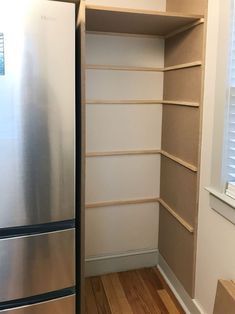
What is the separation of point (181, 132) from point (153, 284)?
108 cm

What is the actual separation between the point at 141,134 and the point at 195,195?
0.65m

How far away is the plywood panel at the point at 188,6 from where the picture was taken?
176cm

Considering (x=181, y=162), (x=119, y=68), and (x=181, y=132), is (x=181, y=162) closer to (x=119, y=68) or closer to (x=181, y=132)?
(x=181, y=132)

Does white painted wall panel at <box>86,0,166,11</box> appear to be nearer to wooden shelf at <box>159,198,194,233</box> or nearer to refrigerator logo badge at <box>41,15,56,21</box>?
refrigerator logo badge at <box>41,15,56,21</box>

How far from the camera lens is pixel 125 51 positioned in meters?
2.21

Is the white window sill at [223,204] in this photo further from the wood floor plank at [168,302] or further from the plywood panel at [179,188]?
the wood floor plank at [168,302]

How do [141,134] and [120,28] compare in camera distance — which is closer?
[120,28]

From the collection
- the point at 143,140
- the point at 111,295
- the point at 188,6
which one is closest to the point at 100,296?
the point at 111,295

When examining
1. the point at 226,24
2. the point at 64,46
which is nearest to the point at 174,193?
the point at 226,24

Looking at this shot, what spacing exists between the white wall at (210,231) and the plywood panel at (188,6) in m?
0.09

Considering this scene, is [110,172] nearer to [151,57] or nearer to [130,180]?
[130,180]

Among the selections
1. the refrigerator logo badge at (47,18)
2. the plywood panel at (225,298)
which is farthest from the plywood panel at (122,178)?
the refrigerator logo badge at (47,18)

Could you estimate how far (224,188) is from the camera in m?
1.62

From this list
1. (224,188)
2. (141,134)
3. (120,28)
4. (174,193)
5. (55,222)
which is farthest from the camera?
(141,134)
